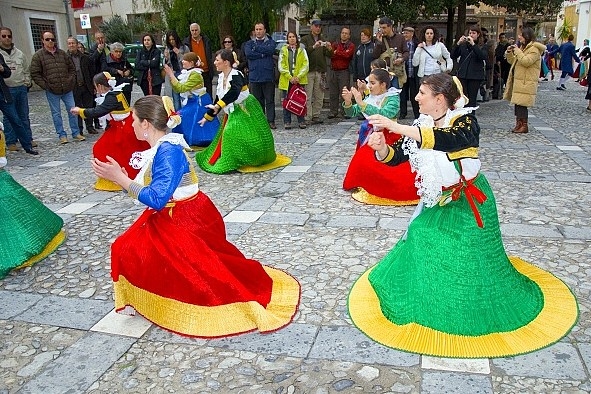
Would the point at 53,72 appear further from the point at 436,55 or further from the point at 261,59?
the point at 436,55

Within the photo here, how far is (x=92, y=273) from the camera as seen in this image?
4.11m

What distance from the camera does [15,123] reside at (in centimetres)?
828

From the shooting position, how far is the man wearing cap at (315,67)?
400 inches

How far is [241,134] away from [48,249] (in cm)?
291

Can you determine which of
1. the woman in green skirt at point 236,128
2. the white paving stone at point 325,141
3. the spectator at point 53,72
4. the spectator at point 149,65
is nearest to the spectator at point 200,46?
the spectator at point 149,65

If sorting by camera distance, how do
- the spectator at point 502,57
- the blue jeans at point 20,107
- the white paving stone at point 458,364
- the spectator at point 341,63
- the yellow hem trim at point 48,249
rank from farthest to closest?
the spectator at point 502,57
the spectator at point 341,63
the blue jeans at point 20,107
the yellow hem trim at point 48,249
the white paving stone at point 458,364

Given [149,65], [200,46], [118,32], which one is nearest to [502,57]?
[200,46]

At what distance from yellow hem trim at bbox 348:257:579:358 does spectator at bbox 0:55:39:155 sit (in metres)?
6.67

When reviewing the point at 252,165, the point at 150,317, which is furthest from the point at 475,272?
the point at 252,165

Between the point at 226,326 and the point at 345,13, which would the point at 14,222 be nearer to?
the point at 226,326

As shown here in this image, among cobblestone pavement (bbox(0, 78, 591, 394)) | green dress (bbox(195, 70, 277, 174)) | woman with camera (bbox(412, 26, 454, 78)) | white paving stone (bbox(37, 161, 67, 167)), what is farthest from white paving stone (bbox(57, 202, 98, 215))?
woman with camera (bbox(412, 26, 454, 78))

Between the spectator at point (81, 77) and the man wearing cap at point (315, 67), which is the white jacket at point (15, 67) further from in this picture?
the man wearing cap at point (315, 67)

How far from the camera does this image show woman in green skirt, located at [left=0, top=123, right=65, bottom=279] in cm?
416

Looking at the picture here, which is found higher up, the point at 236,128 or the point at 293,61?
the point at 293,61
